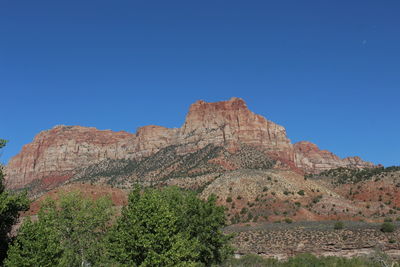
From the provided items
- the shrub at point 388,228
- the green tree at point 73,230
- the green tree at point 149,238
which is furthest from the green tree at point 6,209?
the shrub at point 388,228

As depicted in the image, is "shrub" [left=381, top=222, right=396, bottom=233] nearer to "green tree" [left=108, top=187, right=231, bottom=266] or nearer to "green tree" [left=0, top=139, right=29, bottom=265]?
"green tree" [left=108, top=187, right=231, bottom=266]

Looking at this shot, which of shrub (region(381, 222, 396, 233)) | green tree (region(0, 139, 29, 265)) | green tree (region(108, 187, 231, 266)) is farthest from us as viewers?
shrub (region(381, 222, 396, 233))

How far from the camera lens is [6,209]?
24.6 meters

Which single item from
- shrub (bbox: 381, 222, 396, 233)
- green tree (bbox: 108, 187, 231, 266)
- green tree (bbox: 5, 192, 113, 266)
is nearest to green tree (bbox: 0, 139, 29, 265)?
green tree (bbox: 5, 192, 113, 266)

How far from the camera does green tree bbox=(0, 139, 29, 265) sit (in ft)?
79.4

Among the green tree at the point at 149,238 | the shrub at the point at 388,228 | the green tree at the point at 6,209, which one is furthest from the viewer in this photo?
the shrub at the point at 388,228

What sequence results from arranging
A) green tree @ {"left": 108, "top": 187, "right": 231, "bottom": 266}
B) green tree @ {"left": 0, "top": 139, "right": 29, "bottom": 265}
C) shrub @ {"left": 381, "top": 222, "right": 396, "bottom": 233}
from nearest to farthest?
1. green tree @ {"left": 108, "top": 187, "right": 231, "bottom": 266}
2. green tree @ {"left": 0, "top": 139, "right": 29, "bottom": 265}
3. shrub @ {"left": 381, "top": 222, "right": 396, "bottom": 233}

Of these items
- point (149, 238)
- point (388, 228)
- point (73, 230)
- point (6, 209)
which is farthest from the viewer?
point (388, 228)

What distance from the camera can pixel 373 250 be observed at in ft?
140

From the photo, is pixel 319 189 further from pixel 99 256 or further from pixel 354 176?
pixel 99 256

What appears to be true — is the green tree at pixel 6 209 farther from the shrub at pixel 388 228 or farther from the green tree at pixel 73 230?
the shrub at pixel 388 228

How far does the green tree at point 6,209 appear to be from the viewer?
79.4 ft

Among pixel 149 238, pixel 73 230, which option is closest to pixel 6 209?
pixel 73 230

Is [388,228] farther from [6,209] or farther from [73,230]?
[6,209]
